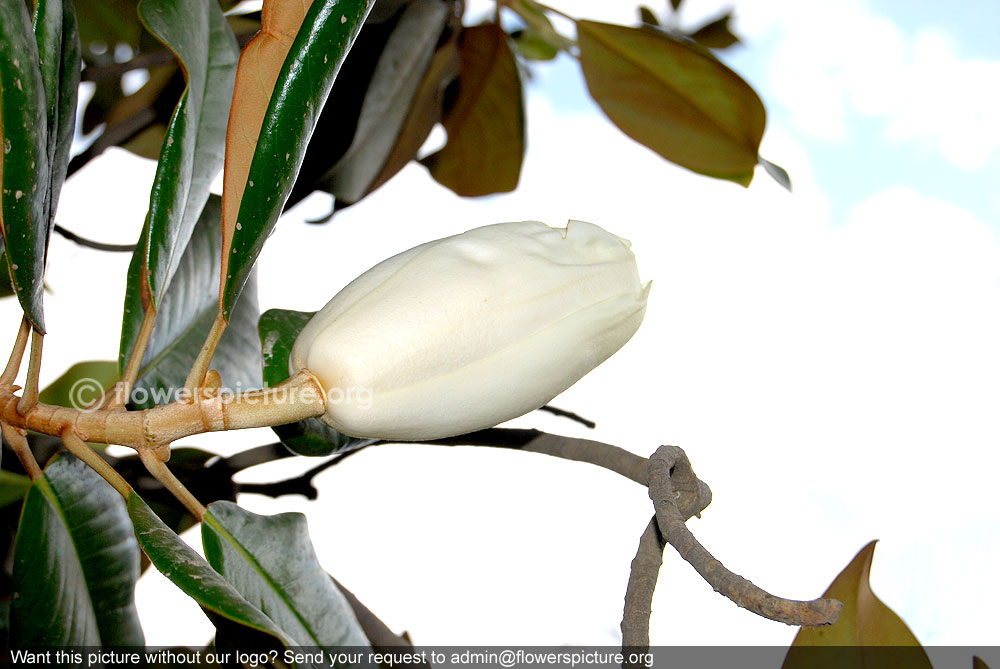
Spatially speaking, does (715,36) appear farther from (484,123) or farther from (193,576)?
(193,576)

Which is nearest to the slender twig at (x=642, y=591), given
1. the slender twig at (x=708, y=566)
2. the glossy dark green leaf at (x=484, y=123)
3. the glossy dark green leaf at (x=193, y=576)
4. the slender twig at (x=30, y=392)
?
the slender twig at (x=708, y=566)

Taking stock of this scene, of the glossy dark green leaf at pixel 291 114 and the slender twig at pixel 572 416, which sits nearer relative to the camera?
the glossy dark green leaf at pixel 291 114

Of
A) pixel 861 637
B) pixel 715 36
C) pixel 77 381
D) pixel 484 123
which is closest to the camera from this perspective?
pixel 861 637

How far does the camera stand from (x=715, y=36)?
0.96 m

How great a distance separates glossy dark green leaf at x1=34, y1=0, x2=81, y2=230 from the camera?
0.27m

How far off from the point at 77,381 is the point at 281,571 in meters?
0.34

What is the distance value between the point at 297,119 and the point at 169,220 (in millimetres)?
85

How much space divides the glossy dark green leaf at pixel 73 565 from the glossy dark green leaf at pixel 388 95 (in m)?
0.25

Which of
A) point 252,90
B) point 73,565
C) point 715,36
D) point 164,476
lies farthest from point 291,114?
point 715,36

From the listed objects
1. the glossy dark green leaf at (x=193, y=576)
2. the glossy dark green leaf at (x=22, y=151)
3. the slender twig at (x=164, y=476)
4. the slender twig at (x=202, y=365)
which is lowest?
the glossy dark green leaf at (x=193, y=576)

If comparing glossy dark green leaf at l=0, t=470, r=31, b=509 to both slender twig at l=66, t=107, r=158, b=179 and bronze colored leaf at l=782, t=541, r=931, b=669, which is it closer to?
slender twig at l=66, t=107, r=158, b=179

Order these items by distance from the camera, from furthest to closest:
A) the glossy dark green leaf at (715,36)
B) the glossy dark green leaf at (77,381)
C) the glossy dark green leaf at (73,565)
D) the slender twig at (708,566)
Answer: the glossy dark green leaf at (715,36) → the glossy dark green leaf at (77,381) → the glossy dark green leaf at (73,565) → the slender twig at (708,566)

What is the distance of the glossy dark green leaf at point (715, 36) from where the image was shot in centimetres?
96

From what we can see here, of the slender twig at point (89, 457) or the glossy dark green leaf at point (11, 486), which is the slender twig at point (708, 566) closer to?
the slender twig at point (89, 457)
